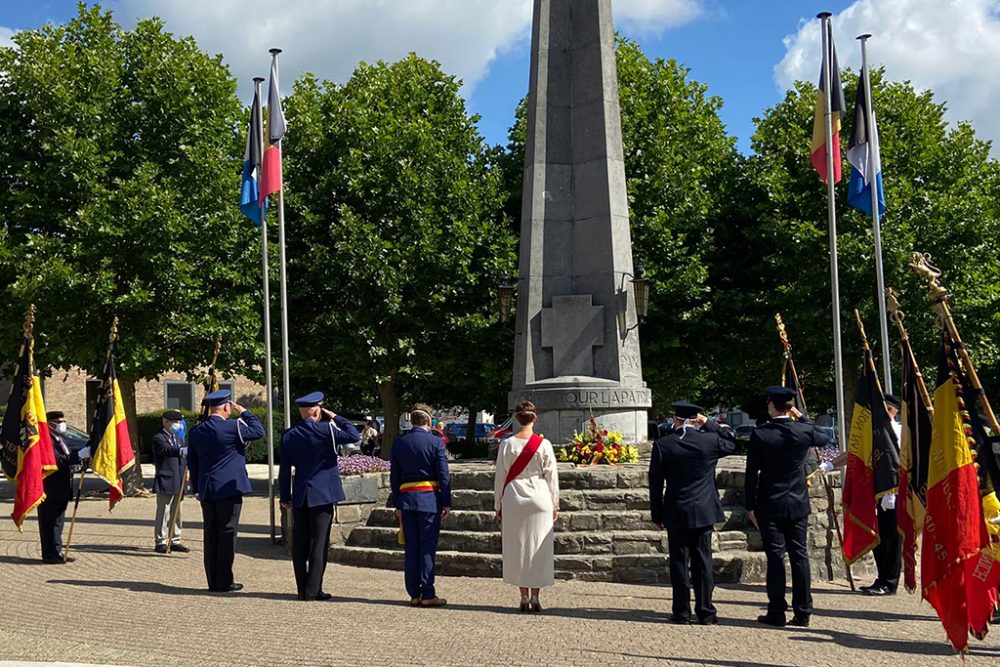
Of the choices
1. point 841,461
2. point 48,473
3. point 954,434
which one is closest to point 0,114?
point 48,473

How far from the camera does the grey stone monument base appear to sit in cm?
1497

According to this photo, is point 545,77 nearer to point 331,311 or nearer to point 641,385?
point 641,385

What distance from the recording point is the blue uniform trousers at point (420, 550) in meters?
9.48

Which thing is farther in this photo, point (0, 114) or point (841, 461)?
point (0, 114)

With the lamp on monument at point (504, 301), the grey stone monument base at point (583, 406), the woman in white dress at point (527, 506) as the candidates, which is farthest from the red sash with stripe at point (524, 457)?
the lamp on monument at point (504, 301)

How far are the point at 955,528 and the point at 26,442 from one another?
33.5 feet

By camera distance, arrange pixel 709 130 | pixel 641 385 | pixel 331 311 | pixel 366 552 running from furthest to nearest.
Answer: pixel 709 130 < pixel 331 311 < pixel 641 385 < pixel 366 552

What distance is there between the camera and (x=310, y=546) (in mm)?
9977

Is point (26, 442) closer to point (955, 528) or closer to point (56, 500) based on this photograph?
point (56, 500)

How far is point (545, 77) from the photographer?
16.1m

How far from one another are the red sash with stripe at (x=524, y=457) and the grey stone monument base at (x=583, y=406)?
18.1 feet

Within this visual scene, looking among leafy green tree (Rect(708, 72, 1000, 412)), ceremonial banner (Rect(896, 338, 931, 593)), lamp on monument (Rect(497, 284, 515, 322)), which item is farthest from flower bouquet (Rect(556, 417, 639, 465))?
leafy green tree (Rect(708, 72, 1000, 412))

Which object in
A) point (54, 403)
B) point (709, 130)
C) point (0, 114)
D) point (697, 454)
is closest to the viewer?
point (697, 454)

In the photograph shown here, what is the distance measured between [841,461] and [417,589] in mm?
4394
